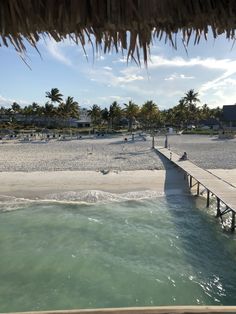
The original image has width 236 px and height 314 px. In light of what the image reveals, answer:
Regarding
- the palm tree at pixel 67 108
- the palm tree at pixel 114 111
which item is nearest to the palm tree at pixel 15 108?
the palm tree at pixel 67 108

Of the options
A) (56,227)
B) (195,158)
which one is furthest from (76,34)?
(195,158)

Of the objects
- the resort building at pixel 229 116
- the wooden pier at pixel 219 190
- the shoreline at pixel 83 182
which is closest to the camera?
the wooden pier at pixel 219 190

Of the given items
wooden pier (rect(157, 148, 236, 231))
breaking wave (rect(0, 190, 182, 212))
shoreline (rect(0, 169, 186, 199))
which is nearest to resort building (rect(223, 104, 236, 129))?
shoreline (rect(0, 169, 186, 199))

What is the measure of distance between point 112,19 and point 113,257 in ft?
27.0

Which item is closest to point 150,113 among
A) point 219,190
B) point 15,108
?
point 15,108

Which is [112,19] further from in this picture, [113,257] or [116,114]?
[116,114]

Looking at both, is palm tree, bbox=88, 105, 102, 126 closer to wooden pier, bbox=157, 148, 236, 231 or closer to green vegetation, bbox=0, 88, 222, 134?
green vegetation, bbox=0, 88, 222, 134

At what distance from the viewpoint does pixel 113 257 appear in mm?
9609

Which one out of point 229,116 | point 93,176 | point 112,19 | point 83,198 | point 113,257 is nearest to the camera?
point 112,19

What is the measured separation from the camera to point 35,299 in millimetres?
7379

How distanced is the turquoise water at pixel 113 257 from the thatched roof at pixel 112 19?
243 inches

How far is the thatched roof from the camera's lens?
241 cm

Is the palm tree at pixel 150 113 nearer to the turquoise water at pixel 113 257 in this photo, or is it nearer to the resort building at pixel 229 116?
the resort building at pixel 229 116

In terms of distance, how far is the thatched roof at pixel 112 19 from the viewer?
2.41 m
